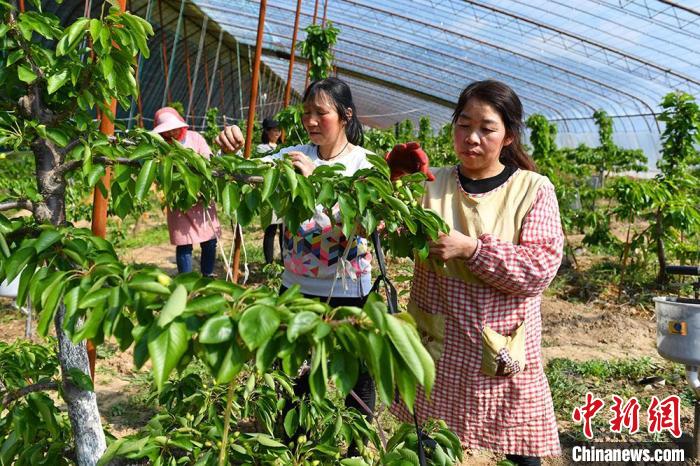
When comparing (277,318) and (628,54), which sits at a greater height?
(628,54)

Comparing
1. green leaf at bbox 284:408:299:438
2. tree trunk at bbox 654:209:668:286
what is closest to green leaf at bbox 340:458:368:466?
green leaf at bbox 284:408:299:438

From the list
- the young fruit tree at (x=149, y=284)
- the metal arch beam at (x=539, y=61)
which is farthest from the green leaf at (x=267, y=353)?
the metal arch beam at (x=539, y=61)

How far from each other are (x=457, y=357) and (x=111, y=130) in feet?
3.45

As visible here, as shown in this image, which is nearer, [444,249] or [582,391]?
Answer: [444,249]

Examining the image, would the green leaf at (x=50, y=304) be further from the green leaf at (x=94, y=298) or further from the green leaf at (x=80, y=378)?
the green leaf at (x=80, y=378)

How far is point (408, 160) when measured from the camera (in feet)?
4.99

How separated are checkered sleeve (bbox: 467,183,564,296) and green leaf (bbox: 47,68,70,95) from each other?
3.12 feet

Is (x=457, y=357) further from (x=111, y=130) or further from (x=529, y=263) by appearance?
(x=111, y=130)

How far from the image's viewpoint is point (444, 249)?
1.39 metres

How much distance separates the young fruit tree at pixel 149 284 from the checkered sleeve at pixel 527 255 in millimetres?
224

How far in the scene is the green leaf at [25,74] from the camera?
1048 mm

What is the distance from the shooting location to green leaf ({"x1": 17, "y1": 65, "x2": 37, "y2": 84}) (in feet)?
3.44

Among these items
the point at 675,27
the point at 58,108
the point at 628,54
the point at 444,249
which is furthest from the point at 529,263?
the point at 628,54

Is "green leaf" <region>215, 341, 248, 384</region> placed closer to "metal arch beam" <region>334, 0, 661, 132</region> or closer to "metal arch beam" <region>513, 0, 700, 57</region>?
"metal arch beam" <region>513, 0, 700, 57</region>
